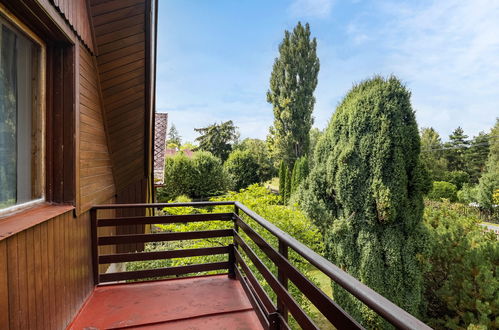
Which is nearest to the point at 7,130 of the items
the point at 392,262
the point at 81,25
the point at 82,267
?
the point at 81,25

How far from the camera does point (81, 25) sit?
220cm

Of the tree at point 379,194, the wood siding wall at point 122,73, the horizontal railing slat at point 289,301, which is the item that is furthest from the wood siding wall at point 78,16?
the tree at point 379,194

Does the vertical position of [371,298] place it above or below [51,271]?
above

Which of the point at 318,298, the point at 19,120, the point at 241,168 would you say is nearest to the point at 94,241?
the point at 19,120

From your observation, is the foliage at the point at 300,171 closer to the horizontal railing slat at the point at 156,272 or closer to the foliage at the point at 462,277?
the foliage at the point at 462,277

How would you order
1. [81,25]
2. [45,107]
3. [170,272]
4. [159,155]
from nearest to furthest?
[45,107] < [81,25] < [170,272] < [159,155]

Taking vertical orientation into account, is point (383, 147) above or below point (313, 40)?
below

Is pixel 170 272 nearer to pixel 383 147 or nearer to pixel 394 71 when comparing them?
pixel 383 147

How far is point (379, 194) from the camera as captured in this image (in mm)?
5215

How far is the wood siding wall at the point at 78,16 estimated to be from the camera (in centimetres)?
179

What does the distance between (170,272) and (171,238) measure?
1.20ft

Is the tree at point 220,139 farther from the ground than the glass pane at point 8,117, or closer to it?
farther from the ground

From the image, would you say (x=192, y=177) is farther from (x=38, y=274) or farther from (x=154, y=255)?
(x=38, y=274)

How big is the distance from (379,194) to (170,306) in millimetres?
4369
